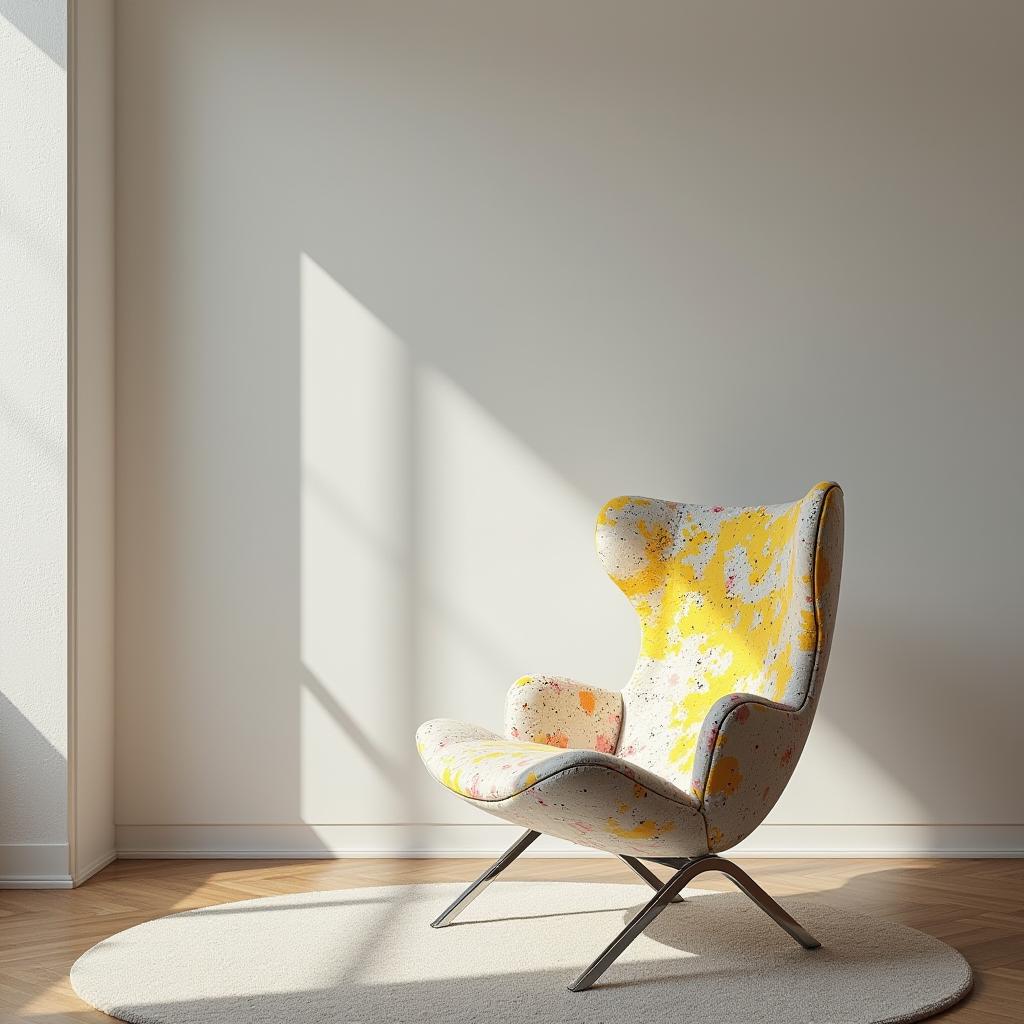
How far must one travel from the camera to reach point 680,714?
2.98 metres

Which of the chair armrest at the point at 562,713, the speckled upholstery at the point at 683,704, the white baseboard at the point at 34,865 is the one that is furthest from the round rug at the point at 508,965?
the white baseboard at the point at 34,865

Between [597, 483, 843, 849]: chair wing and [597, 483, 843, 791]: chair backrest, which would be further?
[597, 483, 843, 791]: chair backrest

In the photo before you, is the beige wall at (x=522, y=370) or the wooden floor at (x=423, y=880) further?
the beige wall at (x=522, y=370)

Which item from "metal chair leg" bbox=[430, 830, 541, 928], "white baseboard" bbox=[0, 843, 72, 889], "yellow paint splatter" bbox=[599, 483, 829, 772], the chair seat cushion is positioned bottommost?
"white baseboard" bbox=[0, 843, 72, 889]

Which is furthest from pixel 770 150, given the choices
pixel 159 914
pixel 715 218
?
pixel 159 914

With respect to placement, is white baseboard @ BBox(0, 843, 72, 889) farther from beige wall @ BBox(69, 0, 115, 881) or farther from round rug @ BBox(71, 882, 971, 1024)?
round rug @ BBox(71, 882, 971, 1024)

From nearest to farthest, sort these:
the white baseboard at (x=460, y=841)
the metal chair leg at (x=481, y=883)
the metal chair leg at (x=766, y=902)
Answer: the metal chair leg at (x=766, y=902), the metal chair leg at (x=481, y=883), the white baseboard at (x=460, y=841)

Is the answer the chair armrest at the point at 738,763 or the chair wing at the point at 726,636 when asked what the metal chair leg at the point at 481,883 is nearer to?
the chair wing at the point at 726,636

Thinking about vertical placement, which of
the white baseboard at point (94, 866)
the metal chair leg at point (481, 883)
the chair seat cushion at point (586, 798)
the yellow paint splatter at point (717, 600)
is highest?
the yellow paint splatter at point (717, 600)

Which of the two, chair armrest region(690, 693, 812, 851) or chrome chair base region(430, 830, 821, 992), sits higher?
chair armrest region(690, 693, 812, 851)

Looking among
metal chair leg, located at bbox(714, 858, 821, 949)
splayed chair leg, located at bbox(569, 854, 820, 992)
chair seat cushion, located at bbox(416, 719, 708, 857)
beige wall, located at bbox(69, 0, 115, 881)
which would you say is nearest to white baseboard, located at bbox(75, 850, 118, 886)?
beige wall, located at bbox(69, 0, 115, 881)

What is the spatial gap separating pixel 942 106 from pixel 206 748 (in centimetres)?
283

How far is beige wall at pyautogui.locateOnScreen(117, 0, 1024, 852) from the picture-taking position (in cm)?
364

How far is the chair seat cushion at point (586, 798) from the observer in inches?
86.2
